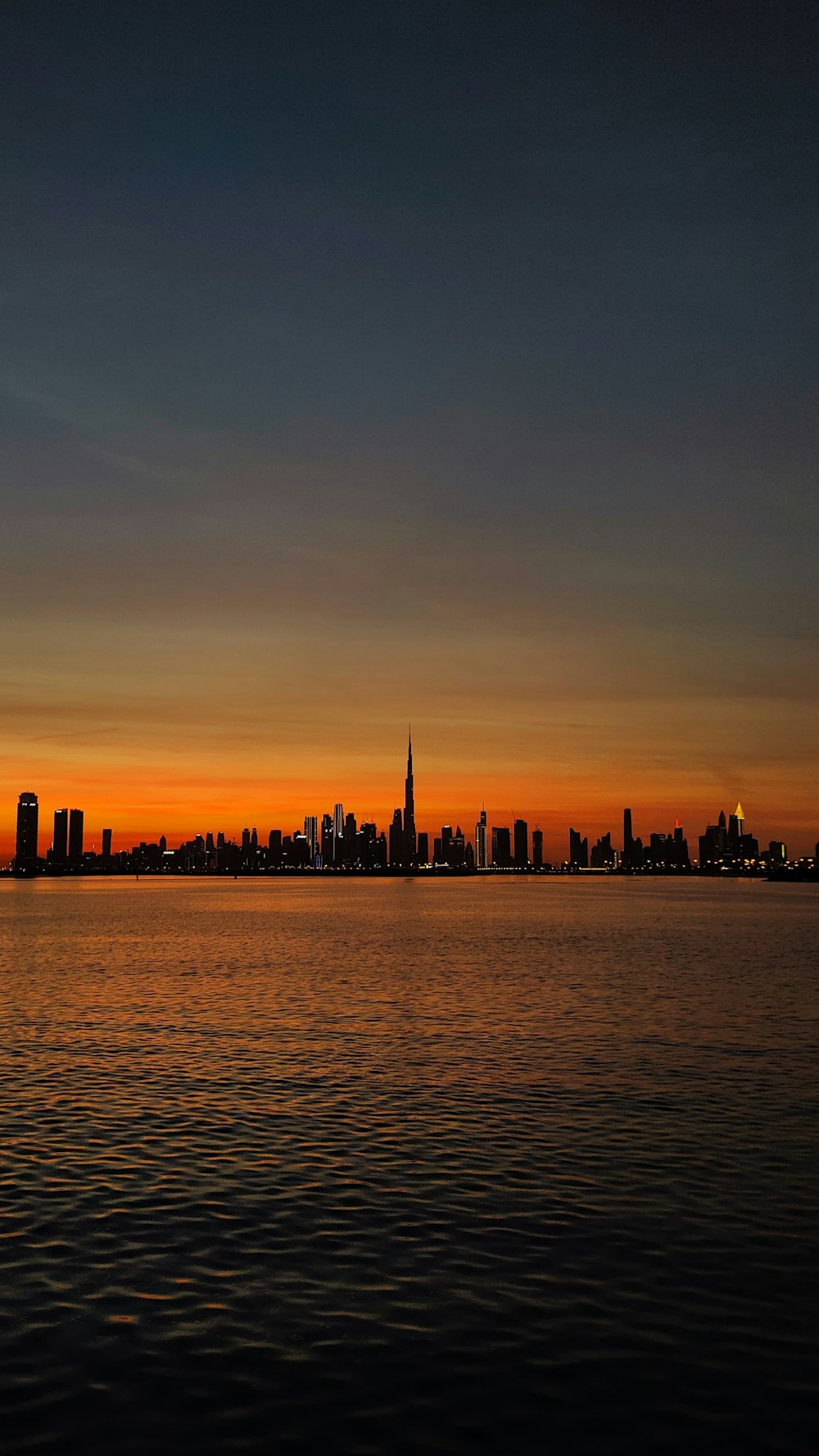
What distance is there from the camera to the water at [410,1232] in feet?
50.5

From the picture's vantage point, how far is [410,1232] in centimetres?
2250

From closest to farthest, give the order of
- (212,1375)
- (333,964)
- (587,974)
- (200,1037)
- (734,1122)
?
(212,1375) → (734,1122) → (200,1037) → (587,974) → (333,964)

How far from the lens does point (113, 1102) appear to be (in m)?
34.6

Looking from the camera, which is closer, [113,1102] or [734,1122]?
[734,1122]

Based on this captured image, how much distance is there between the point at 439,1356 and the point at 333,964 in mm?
67795

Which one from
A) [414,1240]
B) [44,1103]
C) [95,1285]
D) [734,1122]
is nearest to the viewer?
[95,1285]

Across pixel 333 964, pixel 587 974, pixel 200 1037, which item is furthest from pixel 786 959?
pixel 200 1037

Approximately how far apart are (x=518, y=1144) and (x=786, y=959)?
65567 millimetres

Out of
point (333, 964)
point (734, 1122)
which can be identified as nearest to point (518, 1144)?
point (734, 1122)

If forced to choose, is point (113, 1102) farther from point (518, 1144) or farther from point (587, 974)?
point (587, 974)

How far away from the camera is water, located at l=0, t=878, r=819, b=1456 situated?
1538 centimetres

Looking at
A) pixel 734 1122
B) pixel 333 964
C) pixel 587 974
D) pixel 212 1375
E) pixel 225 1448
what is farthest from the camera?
pixel 333 964

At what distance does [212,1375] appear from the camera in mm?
16141

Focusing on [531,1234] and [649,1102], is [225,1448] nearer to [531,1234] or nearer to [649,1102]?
[531,1234]
